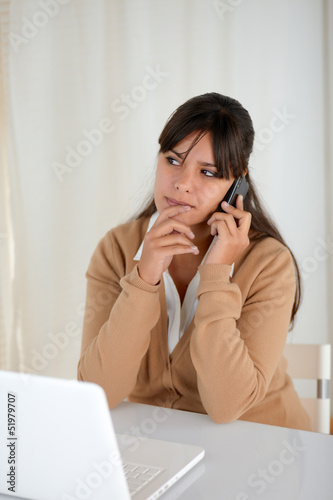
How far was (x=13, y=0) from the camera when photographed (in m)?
2.67

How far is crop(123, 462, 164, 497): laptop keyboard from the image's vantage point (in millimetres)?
822

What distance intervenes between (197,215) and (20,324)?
5.74 ft

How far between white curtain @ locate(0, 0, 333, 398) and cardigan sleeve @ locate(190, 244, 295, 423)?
2.88ft

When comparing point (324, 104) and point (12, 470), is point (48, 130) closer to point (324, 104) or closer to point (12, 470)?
point (324, 104)

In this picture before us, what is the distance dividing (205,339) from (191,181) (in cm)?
37

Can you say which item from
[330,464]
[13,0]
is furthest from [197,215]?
[13,0]

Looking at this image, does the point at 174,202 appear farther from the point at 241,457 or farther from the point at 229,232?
the point at 241,457

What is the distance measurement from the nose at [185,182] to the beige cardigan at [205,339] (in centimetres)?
18

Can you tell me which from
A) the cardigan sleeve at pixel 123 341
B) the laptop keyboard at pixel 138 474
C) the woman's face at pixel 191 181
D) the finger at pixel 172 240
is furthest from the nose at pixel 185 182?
the laptop keyboard at pixel 138 474

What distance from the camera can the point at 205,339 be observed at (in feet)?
4.03

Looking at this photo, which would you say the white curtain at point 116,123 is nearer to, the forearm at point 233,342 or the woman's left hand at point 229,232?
the woman's left hand at point 229,232

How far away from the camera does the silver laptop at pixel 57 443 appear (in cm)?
66

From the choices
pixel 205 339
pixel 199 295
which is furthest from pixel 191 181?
pixel 205 339

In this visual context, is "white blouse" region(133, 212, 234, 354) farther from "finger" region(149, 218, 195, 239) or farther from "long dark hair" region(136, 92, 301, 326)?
"long dark hair" region(136, 92, 301, 326)
